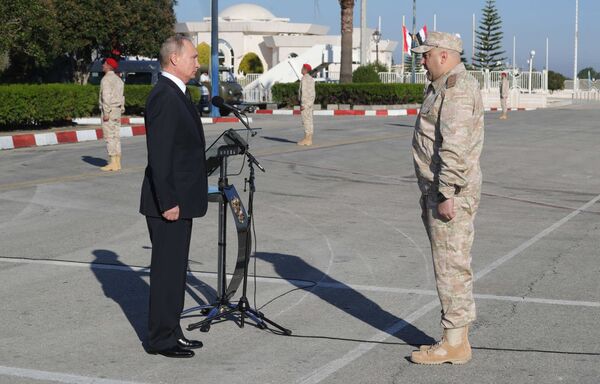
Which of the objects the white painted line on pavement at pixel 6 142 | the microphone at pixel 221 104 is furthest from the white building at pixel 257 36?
the microphone at pixel 221 104

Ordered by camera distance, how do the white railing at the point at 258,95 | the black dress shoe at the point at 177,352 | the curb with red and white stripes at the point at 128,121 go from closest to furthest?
the black dress shoe at the point at 177,352
the curb with red and white stripes at the point at 128,121
the white railing at the point at 258,95

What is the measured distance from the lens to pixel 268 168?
55.0 ft

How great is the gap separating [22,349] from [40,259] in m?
3.11

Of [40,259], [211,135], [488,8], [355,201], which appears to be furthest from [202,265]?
[488,8]

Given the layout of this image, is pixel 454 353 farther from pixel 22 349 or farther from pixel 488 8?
pixel 488 8

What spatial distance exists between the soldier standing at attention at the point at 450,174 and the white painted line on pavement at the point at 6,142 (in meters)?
17.2

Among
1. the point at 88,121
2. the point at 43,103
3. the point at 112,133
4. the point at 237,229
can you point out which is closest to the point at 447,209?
the point at 237,229

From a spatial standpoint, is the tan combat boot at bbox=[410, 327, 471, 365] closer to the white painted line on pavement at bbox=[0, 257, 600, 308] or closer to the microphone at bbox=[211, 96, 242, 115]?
the white painted line on pavement at bbox=[0, 257, 600, 308]

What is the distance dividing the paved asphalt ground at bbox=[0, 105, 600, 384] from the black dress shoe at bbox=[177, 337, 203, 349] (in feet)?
0.33

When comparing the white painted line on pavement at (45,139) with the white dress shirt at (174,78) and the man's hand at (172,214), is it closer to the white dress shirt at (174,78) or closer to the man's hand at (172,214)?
the white dress shirt at (174,78)

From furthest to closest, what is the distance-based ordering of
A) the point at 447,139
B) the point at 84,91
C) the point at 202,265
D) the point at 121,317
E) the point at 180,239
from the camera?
the point at 84,91 → the point at 202,265 → the point at 121,317 → the point at 180,239 → the point at 447,139

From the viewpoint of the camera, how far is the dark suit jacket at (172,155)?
5805mm

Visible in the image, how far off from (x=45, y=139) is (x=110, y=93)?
7.20 metres

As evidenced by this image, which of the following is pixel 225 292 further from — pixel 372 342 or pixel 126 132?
pixel 126 132
